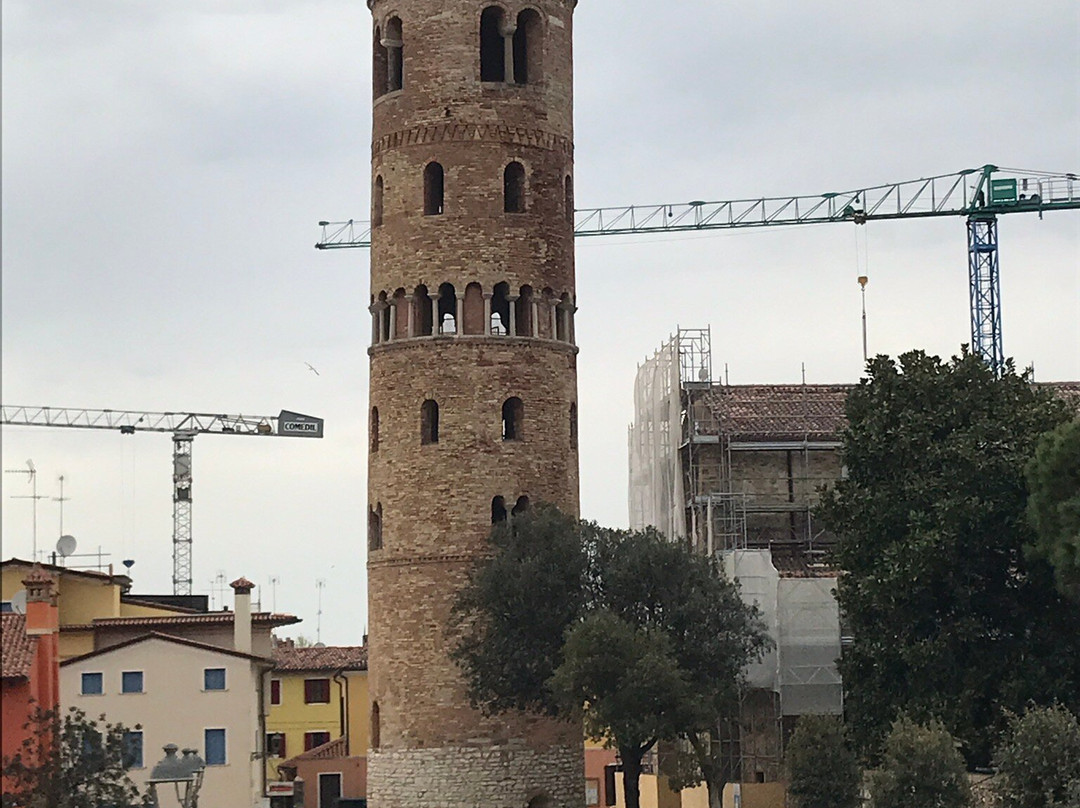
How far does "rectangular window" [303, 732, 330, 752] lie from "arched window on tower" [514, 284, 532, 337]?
24.7m

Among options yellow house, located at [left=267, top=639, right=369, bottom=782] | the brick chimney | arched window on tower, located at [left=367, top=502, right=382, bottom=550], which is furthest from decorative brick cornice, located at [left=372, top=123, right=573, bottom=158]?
yellow house, located at [left=267, top=639, right=369, bottom=782]

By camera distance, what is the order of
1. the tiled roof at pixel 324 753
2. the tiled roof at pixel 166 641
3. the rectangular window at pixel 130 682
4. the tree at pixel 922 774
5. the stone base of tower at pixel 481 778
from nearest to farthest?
the tree at pixel 922 774
the stone base of tower at pixel 481 778
the tiled roof at pixel 166 641
the rectangular window at pixel 130 682
the tiled roof at pixel 324 753

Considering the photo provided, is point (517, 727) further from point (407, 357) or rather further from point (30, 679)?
point (30, 679)

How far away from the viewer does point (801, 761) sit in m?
38.7

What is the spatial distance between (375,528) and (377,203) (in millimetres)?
6599

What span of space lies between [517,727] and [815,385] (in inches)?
548

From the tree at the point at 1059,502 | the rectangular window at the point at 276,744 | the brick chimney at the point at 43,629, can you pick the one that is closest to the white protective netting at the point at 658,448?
the rectangular window at the point at 276,744

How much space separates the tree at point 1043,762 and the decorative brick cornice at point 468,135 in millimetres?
16652

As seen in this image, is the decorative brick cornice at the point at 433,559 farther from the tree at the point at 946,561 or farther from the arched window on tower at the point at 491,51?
the arched window on tower at the point at 491,51

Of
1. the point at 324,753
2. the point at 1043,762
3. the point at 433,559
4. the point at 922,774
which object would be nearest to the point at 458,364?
the point at 433,559

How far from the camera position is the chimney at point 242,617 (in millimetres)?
50031

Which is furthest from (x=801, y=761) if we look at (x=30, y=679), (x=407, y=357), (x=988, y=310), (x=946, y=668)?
(x=988, y=310)

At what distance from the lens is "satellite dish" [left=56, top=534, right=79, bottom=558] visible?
151 ft

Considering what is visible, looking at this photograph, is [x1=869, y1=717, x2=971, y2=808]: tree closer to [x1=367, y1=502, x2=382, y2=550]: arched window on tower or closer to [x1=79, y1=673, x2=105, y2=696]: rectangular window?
[x1=367, y1=502, x2=382, y2=550]: arched window on tower
